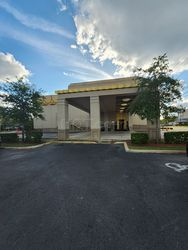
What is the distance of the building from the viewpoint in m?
14.9

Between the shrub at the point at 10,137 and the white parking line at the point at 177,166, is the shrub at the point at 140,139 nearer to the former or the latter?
the white parking line at the point at 177,166

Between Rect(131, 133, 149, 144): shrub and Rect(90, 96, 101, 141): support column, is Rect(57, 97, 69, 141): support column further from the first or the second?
Rect(131, 133, 149, 144): shrub

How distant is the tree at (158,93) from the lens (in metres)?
11.1

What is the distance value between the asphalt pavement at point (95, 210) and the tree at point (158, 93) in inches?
257

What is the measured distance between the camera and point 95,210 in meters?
3.17

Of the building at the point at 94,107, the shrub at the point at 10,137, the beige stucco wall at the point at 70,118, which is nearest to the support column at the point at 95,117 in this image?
the building at the point at 94,107

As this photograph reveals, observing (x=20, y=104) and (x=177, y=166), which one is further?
Result: (x=20, y=104)

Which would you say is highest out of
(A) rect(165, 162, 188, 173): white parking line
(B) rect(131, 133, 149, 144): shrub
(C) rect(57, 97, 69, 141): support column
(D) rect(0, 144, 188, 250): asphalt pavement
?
(C) rect(57, 97, 69, 141): support column

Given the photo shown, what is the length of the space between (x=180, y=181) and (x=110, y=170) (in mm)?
2554


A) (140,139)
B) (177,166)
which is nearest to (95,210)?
(177,166)

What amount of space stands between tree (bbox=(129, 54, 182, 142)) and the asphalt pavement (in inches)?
257

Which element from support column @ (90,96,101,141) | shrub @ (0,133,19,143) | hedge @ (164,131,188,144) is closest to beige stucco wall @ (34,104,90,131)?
shrub @ (0,133,19,143)

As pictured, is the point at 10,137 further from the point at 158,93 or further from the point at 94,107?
the point at 158,93

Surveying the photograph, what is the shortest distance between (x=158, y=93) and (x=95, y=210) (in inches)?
426
